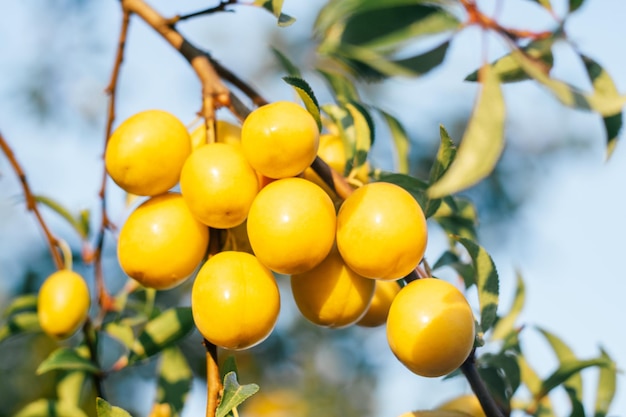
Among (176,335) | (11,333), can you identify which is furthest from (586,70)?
(11,333)

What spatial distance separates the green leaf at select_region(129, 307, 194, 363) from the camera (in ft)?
3.65

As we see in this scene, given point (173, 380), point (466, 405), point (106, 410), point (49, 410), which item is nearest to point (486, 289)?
point (466, 405)

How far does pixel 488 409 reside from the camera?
81 centimetres

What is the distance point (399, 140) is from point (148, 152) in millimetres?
475

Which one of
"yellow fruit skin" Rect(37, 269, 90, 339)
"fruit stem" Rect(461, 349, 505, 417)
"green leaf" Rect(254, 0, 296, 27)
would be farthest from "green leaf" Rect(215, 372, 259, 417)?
"yellow fruit skin" Rect(37, 269, 90, 339)

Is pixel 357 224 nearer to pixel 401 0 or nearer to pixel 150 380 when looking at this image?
pixel 401 0

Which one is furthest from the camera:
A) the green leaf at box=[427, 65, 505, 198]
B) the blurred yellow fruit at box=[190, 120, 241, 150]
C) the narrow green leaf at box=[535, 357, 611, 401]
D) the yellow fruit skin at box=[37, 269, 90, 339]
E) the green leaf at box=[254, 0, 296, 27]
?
the yellow fruit skin at box=[37, 269, 90, 339]

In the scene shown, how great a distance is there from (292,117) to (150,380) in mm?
1530

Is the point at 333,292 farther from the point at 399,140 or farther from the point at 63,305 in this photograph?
the point at 63,305

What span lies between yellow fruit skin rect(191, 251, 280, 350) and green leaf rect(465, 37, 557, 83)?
1.11 feet

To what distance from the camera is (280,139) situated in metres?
0.75

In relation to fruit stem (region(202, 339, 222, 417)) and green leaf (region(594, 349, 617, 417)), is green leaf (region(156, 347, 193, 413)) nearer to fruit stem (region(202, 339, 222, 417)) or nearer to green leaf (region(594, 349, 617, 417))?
fruit stem (region(202, 339, 222, 417))

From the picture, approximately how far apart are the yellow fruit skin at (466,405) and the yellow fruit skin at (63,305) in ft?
1.95

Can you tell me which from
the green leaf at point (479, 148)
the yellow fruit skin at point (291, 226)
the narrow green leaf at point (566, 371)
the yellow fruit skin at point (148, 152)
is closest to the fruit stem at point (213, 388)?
the yellow fruit skin at point (291, 226)
